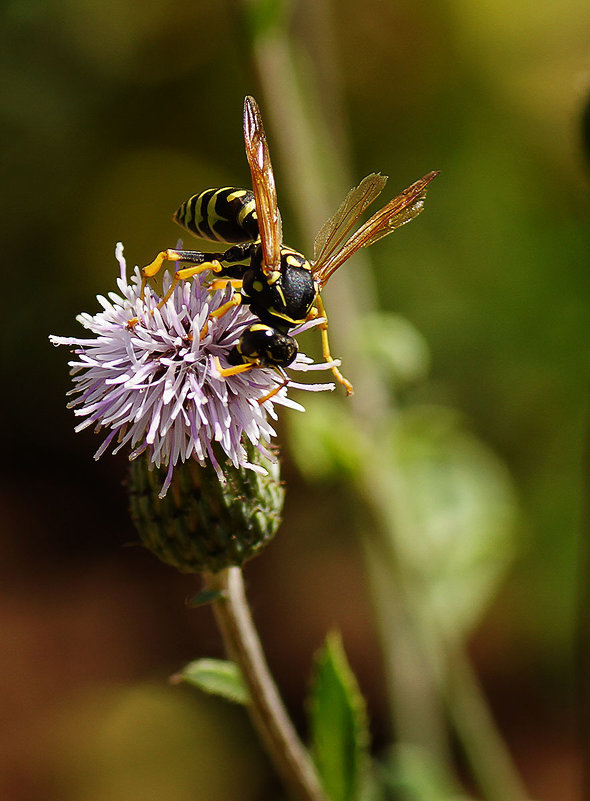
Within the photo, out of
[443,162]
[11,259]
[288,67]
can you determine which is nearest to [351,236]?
[288,67]

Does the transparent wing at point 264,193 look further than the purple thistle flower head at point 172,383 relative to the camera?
Yes

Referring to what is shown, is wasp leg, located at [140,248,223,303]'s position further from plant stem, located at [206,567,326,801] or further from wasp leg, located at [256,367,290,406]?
plant stem, located at [206,567,326,801]

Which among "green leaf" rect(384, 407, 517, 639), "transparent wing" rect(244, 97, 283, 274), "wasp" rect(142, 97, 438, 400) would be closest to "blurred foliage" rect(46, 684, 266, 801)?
"green leaf" rect(384, 407, 517, 639)

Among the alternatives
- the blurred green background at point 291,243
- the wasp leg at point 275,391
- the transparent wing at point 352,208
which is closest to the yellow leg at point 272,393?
the wasp leg at point 275,391

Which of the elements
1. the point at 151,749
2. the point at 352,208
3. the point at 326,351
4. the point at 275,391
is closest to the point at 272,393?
the point at 275,391

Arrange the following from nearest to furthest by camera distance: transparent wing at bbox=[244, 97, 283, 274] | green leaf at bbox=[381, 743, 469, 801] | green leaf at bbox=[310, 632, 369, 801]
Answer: transparent wing at bbox=[244, 97, 283, 274], green leaf at bbox=[310, 632, 369, 801], green leaf at bbox=[381, 743, 469, 801]

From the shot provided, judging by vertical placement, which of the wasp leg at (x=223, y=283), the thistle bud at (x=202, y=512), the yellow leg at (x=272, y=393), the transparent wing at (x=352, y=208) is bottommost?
the thistle bud at (x=202, y=512)

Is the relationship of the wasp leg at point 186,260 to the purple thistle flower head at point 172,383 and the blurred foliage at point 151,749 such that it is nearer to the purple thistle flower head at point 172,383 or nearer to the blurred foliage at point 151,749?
the purple thistle flower head at point 172,383
